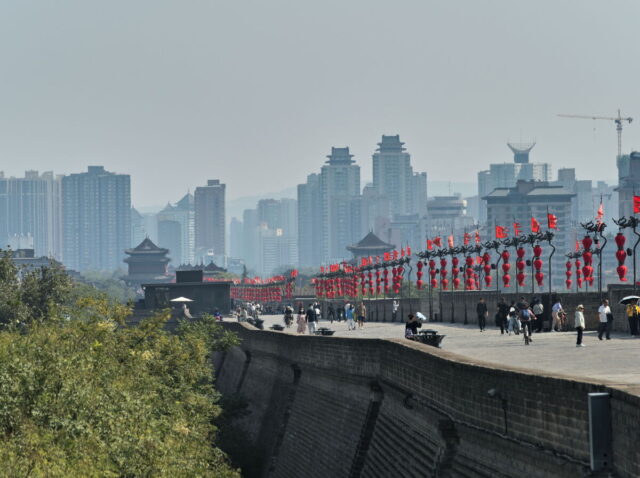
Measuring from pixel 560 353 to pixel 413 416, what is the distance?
10.4 metres

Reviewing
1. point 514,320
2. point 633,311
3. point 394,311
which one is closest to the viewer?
point 633,311

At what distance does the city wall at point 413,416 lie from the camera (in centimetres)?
1686

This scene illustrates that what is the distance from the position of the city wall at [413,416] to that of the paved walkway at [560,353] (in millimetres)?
1663

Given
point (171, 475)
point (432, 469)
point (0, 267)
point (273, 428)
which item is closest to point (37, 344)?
point (273, 428)

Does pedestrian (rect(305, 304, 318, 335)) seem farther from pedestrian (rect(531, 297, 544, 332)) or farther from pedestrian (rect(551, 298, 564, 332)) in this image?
pedestrian (rect(551, 298, 564, 332))

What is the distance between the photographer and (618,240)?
58.0 m

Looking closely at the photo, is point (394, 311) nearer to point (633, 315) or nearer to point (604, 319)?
point (633, 315)

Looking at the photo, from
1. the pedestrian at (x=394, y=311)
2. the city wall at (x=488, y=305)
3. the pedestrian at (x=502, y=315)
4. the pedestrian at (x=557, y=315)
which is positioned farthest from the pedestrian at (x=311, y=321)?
the pedestrian at (x=557, y=315)

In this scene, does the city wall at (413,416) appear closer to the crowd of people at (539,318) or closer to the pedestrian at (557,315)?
the crowd of people at (539,318)

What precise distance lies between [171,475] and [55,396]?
3589 mm

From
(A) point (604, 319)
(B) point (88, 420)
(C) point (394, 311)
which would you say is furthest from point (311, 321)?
(B) point (88, 420)

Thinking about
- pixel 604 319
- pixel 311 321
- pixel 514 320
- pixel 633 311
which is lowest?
pixel 311 321

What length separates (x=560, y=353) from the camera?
35500 mm

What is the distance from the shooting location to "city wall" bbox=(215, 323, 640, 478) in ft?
55.3
